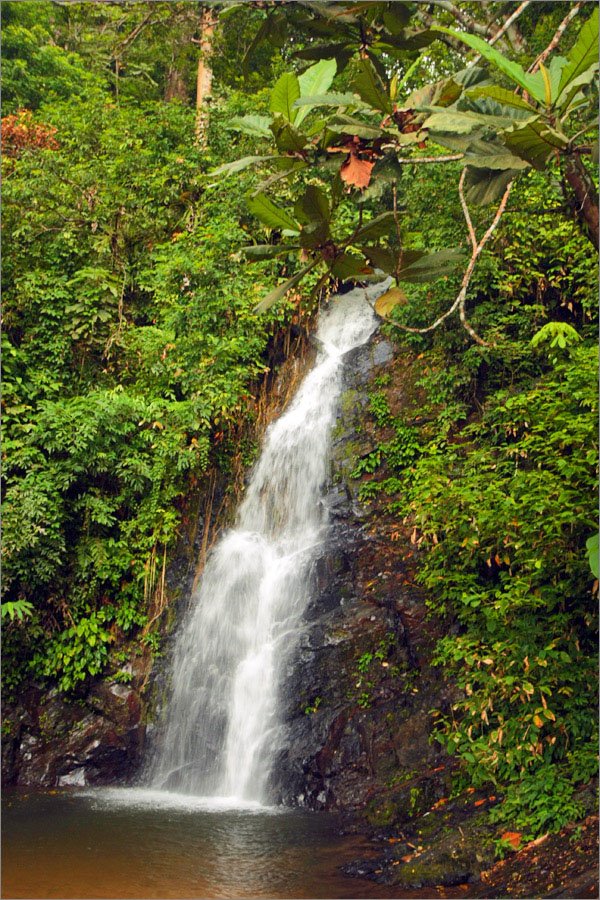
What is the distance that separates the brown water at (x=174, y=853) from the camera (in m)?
4.74

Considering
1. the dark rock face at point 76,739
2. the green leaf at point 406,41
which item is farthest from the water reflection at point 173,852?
the green leaf at point 406,41

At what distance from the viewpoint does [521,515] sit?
573cm

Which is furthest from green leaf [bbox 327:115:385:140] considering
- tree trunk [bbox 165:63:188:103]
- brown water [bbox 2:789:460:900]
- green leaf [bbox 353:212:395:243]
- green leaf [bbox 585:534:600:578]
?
tree trunk [bbox 165:63:188:103]

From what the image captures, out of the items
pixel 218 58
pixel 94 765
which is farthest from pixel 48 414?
pixel 218 58

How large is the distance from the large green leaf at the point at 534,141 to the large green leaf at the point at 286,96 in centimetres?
65

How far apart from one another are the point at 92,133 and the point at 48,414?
5522mm

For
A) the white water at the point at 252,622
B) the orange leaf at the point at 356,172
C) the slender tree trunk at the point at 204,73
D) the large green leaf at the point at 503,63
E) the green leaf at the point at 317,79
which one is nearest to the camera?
the large green leaf at the point at 503,63

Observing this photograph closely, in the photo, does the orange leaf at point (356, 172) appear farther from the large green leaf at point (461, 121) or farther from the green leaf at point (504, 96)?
the green leaf at point (504, 96)

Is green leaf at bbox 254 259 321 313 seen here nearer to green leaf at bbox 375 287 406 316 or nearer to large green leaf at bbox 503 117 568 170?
green leaf at bbox 375 287 406 316

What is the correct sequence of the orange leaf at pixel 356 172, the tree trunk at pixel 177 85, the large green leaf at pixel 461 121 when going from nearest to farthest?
1. the large green leaf at pixel 461 121
2. the orange leaf at pixel 356 172
3. the tree trunk at pixel 177 85

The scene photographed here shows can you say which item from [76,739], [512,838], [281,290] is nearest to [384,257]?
[281,290]

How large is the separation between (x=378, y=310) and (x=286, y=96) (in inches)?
29.1

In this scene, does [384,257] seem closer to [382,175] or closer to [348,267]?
[348,267]

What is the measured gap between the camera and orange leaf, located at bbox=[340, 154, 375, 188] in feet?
8.20
